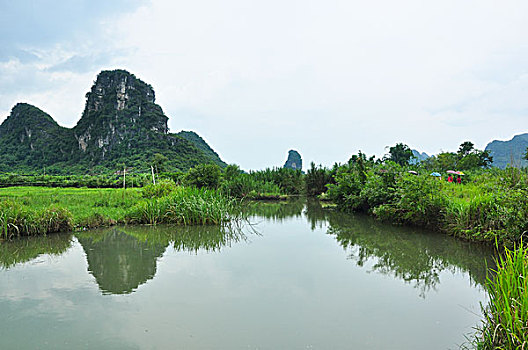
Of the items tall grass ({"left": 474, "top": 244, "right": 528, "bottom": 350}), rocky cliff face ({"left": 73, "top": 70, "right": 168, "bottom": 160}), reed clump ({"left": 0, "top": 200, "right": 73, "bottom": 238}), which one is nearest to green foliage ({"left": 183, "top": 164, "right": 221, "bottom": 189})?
reed clump ({"left": 0, "top": 200, "right": 73, "bottom": 238})

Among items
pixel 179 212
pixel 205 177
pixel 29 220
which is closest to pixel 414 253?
pixel 179 212

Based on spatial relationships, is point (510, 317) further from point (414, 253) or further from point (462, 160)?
point (462, 160)

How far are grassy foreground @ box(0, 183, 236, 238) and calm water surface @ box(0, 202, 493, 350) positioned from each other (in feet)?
1.73

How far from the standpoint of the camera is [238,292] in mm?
4152

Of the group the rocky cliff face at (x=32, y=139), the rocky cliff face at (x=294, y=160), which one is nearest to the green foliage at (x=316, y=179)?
the rocky cliff face at (x=294, y=160)

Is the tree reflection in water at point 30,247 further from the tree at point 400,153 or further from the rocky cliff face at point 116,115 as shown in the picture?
the rocky cliff face at point 116,115

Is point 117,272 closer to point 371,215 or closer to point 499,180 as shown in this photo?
point 499,180

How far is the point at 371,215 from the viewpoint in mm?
11102

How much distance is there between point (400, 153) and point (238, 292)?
28.3 meters

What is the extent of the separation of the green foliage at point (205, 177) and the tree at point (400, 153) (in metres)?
18.5

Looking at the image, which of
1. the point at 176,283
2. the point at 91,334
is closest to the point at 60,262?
the point at 176,283

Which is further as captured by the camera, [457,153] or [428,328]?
[457,153]

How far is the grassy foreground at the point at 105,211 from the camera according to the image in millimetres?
7289

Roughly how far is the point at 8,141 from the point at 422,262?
87279mm
